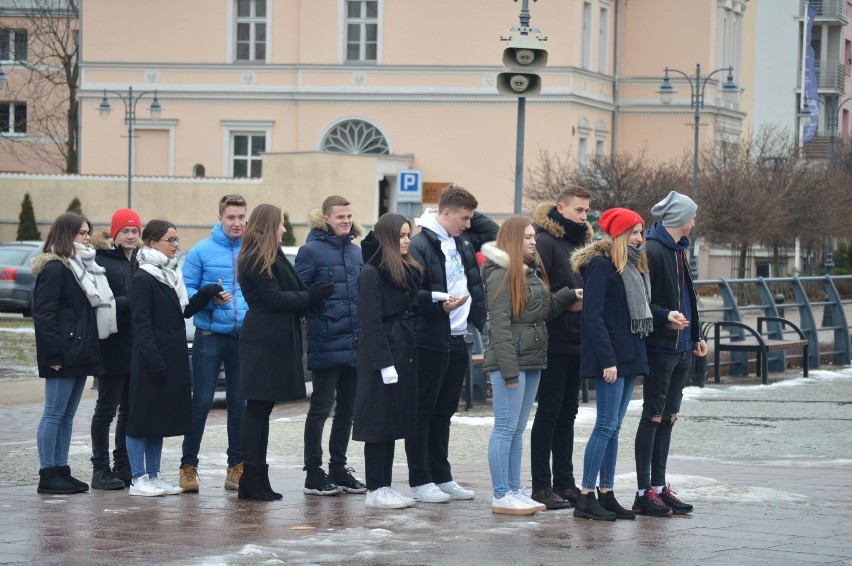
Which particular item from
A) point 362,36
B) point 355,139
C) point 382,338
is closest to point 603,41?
point 362,36

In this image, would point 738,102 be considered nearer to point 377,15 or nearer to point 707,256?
point 707,256

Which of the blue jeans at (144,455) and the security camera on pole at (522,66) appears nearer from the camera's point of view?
the blue jeans at (144,455)

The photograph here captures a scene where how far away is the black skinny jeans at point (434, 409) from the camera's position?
10109 millimetres

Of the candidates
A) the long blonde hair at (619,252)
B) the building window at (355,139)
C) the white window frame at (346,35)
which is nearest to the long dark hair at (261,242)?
the long blonde hair at (619,252)

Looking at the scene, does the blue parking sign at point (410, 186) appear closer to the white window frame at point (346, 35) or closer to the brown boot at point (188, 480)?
the brown boot at point (188, 480)

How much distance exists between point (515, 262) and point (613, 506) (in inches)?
63.2

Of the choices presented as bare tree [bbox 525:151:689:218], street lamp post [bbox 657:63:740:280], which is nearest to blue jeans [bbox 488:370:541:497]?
street lamp post [bbox 657:63:740:280]

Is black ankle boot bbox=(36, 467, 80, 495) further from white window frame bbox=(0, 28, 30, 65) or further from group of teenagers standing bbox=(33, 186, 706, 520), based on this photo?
white window frame bbox=(0, 28, 30, 65)

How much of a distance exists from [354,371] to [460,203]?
4.63ft

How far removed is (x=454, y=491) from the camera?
10273mm

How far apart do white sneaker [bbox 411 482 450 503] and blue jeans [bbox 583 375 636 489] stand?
101 cm

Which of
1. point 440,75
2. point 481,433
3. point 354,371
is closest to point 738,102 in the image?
point 440,75

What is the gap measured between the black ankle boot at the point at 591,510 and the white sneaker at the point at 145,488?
2.77 metres

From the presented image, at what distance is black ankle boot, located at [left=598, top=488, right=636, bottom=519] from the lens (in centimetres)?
957
